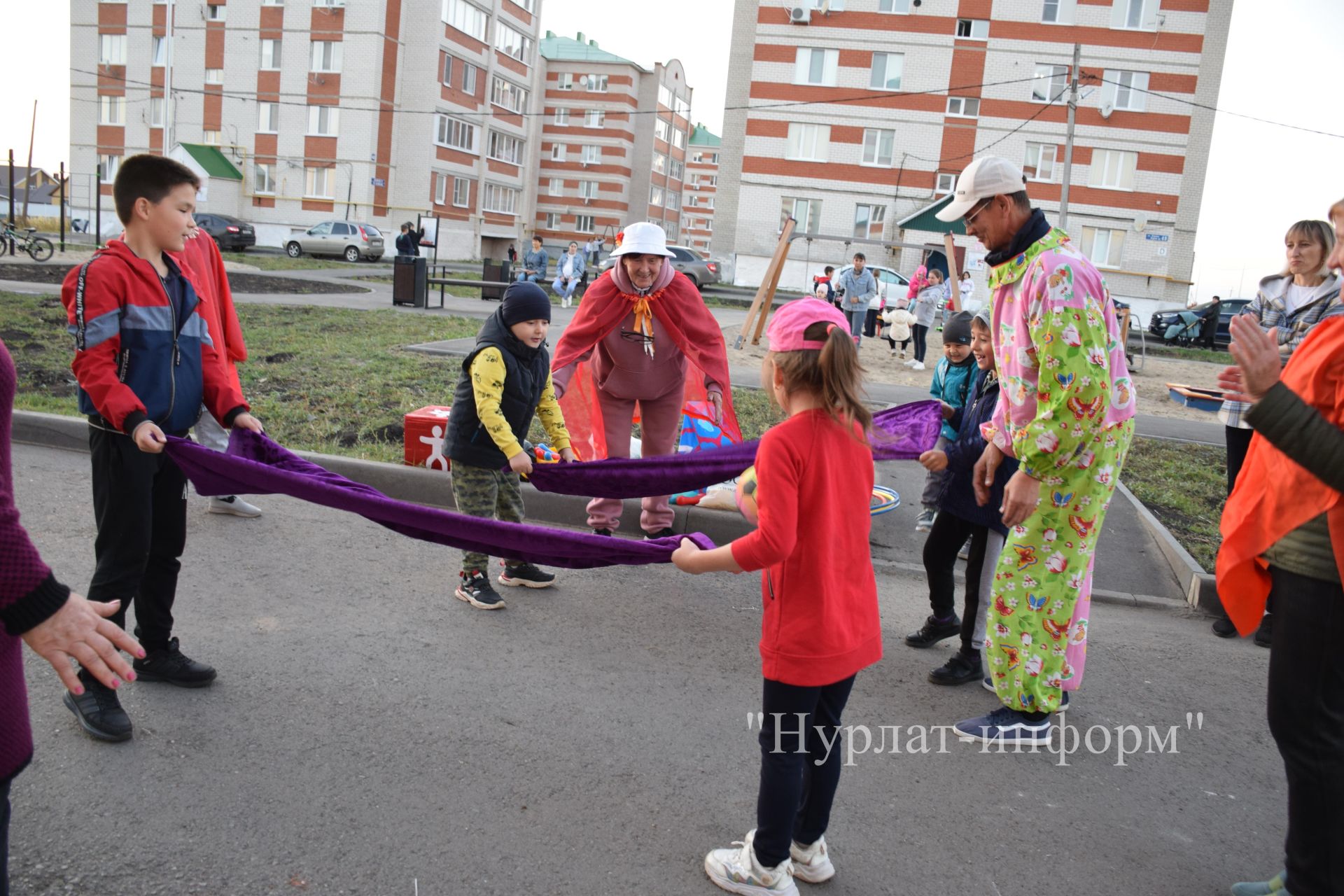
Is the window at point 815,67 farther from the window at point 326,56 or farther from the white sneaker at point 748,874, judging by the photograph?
the white sneaker at point 748,874

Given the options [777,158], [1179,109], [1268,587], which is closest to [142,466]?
[1268,587]

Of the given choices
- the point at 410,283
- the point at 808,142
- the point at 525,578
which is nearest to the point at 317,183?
the point at 808,142

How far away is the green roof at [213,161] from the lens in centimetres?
5209

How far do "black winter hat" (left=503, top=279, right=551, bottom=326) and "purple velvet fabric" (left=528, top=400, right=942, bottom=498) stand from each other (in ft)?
2.51

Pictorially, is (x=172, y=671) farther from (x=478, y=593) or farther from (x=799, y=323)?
(x=799, y=323)

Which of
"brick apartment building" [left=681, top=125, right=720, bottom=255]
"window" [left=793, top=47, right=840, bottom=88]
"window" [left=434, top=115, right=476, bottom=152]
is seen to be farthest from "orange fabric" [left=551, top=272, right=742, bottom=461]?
"brick apartment building" [left=681, top=125, right=720, bottom=255]

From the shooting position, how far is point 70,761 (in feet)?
11.3

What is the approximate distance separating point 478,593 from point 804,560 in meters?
2.90

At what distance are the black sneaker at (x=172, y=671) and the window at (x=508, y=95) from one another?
6324cm

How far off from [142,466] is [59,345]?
380 inches

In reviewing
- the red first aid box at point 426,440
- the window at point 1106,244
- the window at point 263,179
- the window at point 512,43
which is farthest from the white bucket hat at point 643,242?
the window at point 512,43

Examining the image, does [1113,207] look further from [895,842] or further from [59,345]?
[895,842]

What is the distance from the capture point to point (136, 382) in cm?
376

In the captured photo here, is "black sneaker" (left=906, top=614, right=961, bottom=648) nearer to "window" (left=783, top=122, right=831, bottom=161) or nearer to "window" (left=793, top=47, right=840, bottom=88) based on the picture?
"window" (left=783, top=122, right=831, bottom=161)
